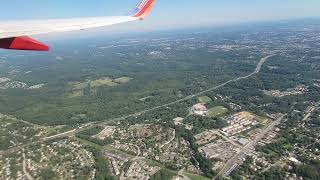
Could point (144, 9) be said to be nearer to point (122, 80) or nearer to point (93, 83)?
point (93, 83)

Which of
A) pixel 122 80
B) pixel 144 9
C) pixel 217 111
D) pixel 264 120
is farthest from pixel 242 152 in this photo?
pixel 122 80

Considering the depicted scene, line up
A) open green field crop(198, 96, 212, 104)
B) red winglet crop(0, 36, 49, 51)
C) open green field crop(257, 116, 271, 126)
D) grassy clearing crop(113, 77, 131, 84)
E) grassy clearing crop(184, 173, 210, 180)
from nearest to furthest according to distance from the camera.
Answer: red winglet crop(0, 36, 49, 51) < grassy clearing crop(184, 173, 210, 180) < open green field crop(257, 116, 271, 126) < open green field crop(198, 96, 212, 104) < grassy clearing crop(113, 77, 131, 84)

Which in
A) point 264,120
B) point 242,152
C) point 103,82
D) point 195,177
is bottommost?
point 264,120

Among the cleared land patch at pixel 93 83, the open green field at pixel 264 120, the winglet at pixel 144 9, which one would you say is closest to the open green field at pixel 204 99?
the open green field at pixel 264 120

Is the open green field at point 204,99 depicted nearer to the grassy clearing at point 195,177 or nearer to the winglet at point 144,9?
the grassy clearing at point 195,177

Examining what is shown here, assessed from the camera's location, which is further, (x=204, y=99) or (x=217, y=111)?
(x=204, y=99)

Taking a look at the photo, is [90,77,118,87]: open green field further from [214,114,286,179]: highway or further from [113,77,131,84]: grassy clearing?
[214,114,286,179]: highway

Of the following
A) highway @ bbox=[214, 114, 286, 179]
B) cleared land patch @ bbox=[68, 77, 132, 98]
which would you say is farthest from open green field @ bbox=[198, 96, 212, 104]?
cleared land patch @ bbox=[68, 77, 132, 98]
